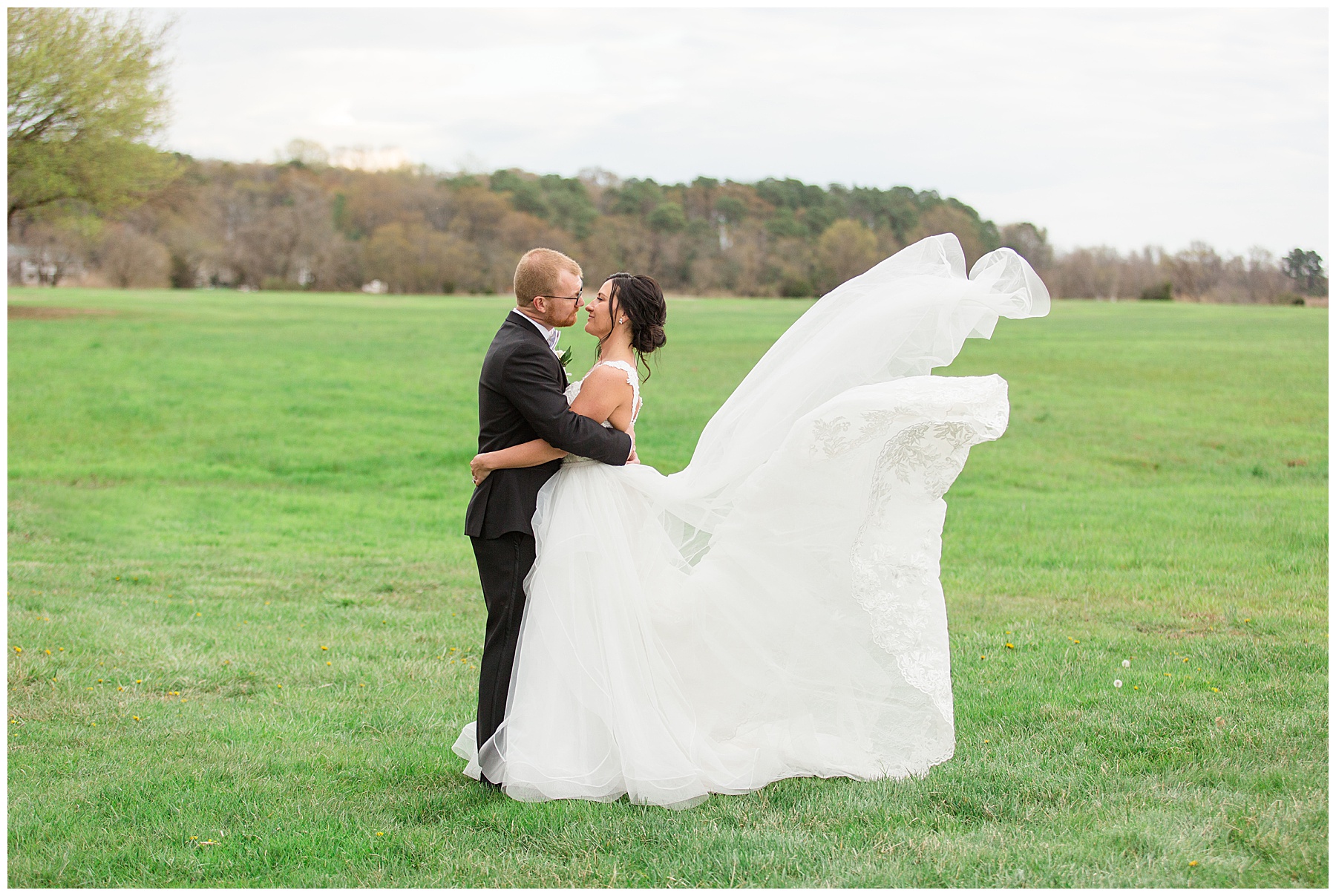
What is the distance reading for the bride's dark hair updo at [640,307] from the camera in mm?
5188

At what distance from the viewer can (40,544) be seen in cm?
1227

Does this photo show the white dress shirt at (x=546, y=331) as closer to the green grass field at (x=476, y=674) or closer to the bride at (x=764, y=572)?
the bride at (x=764, y=572)

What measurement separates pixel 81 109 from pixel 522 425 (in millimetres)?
32587

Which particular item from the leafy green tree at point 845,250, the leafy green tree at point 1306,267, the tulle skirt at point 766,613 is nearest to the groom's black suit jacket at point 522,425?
the tulle skirt at point 766,613

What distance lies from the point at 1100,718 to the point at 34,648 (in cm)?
737

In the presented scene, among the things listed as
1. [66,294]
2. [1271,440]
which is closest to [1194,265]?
[1271,440]

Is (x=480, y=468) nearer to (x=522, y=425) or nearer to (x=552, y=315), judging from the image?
(x=522, y=425)

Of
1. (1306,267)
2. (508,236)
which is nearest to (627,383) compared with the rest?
(1306,267)

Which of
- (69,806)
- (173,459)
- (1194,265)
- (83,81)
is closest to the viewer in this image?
(69,806)

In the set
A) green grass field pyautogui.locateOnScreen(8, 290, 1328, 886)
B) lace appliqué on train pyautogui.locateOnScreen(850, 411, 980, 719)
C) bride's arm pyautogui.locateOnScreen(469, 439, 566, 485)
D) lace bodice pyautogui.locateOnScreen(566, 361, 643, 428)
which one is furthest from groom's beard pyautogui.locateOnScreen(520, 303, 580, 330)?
green grass field pyautogui.locateOnScreen(8, 290, 1328, 886)

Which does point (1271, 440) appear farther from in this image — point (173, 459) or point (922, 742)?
point (173, 459)

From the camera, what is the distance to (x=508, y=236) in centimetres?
6512

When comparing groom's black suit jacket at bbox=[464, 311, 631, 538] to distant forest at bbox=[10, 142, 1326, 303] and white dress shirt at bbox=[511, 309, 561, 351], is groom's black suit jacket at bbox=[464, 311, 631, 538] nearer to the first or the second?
white dress shirt at bbox=[511, 309, 561, 351]

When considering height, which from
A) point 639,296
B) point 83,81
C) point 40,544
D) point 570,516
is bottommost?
point 40,544
